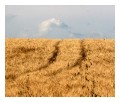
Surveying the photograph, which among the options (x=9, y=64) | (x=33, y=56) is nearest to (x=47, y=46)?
(x=33, y=56)

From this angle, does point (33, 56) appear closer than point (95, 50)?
Yes

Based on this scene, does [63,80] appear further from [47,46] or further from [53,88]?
[47,46]

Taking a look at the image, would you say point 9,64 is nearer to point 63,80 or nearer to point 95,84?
point 63,80

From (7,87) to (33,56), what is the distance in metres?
2.89

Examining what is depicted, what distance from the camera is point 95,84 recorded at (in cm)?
941

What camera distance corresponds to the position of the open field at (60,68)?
9.03 metres

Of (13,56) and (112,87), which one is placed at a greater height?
(13,56)

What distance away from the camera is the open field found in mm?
9031

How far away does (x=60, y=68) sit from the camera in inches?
420

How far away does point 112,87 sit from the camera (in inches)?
365
